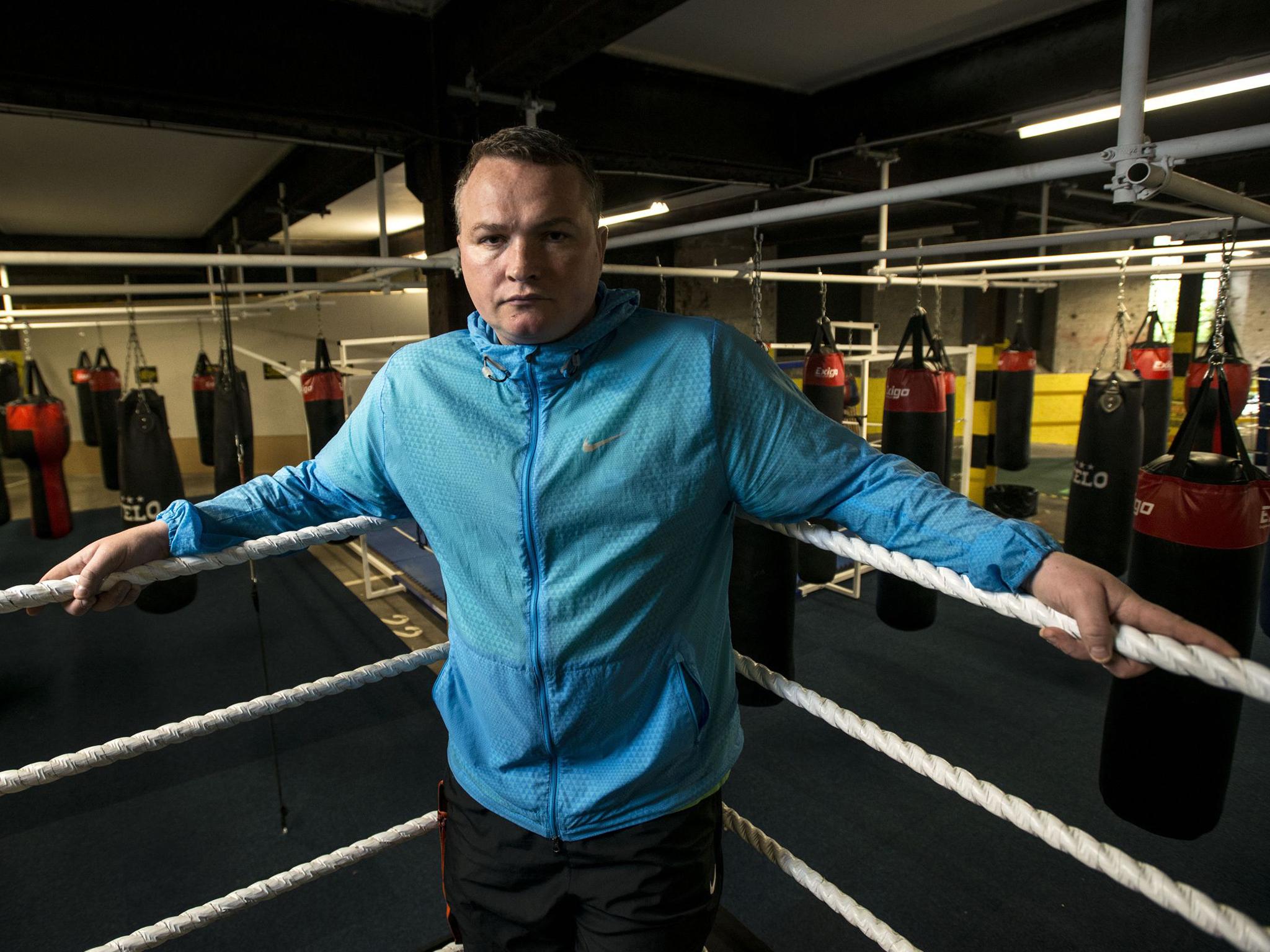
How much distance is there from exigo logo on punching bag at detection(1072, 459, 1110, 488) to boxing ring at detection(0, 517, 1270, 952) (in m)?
2.50

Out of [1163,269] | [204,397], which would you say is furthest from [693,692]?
[204,397]

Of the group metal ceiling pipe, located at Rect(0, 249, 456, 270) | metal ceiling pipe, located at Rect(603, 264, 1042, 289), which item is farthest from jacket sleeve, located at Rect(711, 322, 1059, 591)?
metal ceiling pipe, located at Rect(0, 249, 456, 270)

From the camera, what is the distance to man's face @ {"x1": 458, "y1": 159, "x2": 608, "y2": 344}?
1063mm

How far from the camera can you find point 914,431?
3.39 m

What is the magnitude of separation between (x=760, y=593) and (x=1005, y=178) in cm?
139

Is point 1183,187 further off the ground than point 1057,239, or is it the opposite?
point 1057,239

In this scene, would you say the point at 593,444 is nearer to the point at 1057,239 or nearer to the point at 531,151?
the point at 531,151

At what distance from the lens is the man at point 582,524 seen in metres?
1.07

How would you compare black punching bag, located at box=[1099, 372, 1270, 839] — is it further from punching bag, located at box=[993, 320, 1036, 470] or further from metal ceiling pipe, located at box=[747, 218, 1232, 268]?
punching bag, located at box=[993, 320, 1036, 470]

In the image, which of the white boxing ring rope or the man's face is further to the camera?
the man's face

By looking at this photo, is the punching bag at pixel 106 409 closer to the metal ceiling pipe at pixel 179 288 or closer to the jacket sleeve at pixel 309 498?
the metal ceiling pipe at pixel 179 288

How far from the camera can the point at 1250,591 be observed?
1.78m

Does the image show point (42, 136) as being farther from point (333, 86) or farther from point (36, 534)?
point (36, 534)

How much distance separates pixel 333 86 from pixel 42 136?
7.41 feet
